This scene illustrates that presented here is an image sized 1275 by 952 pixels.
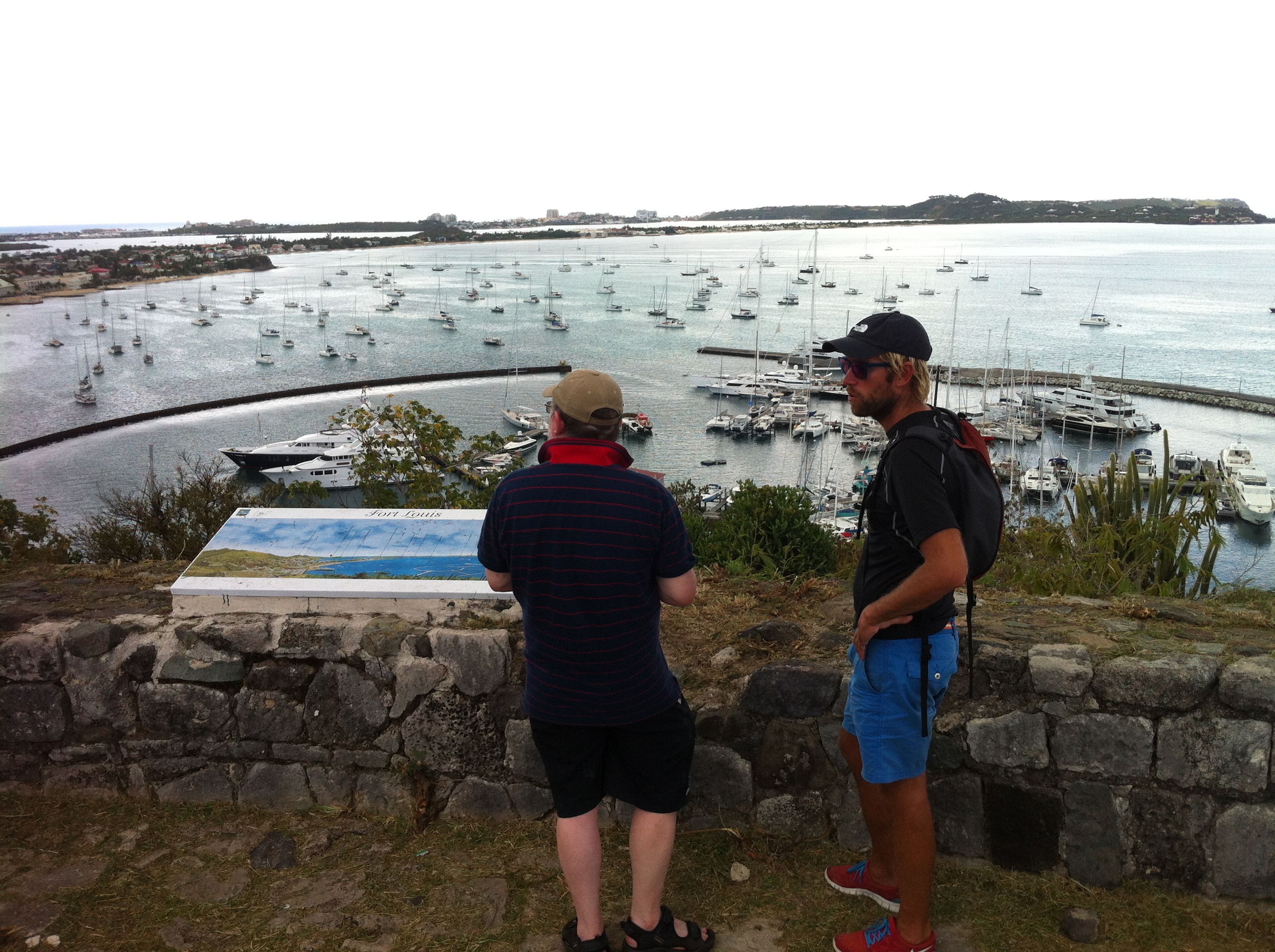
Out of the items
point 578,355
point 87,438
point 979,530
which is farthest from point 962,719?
point 578,355

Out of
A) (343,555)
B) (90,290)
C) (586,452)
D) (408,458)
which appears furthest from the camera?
(90,290)

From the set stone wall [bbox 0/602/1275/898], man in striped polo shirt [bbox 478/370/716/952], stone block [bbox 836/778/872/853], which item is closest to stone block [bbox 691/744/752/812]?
stone wall [bbox 0/602/1275/898]

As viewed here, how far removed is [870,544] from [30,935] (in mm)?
2543

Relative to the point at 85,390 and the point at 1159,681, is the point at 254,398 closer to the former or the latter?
the point at 85,390

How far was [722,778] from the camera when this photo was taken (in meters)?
2.96

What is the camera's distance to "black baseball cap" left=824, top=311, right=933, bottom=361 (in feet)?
7.25

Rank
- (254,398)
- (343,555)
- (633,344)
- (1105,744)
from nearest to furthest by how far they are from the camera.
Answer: (1105,744) < (343,555) < (254,398) < (633,344)

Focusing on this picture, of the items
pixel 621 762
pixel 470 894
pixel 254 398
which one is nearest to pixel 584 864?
pixel 621 762

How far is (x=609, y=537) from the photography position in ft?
6.95

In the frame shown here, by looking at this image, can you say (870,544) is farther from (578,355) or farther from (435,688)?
(578,355)

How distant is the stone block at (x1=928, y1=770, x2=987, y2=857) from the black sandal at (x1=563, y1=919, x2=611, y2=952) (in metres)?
1.07

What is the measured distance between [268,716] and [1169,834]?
288 cm

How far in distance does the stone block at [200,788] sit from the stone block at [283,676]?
36 centimetres

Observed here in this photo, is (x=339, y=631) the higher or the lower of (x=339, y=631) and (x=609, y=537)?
the lower
